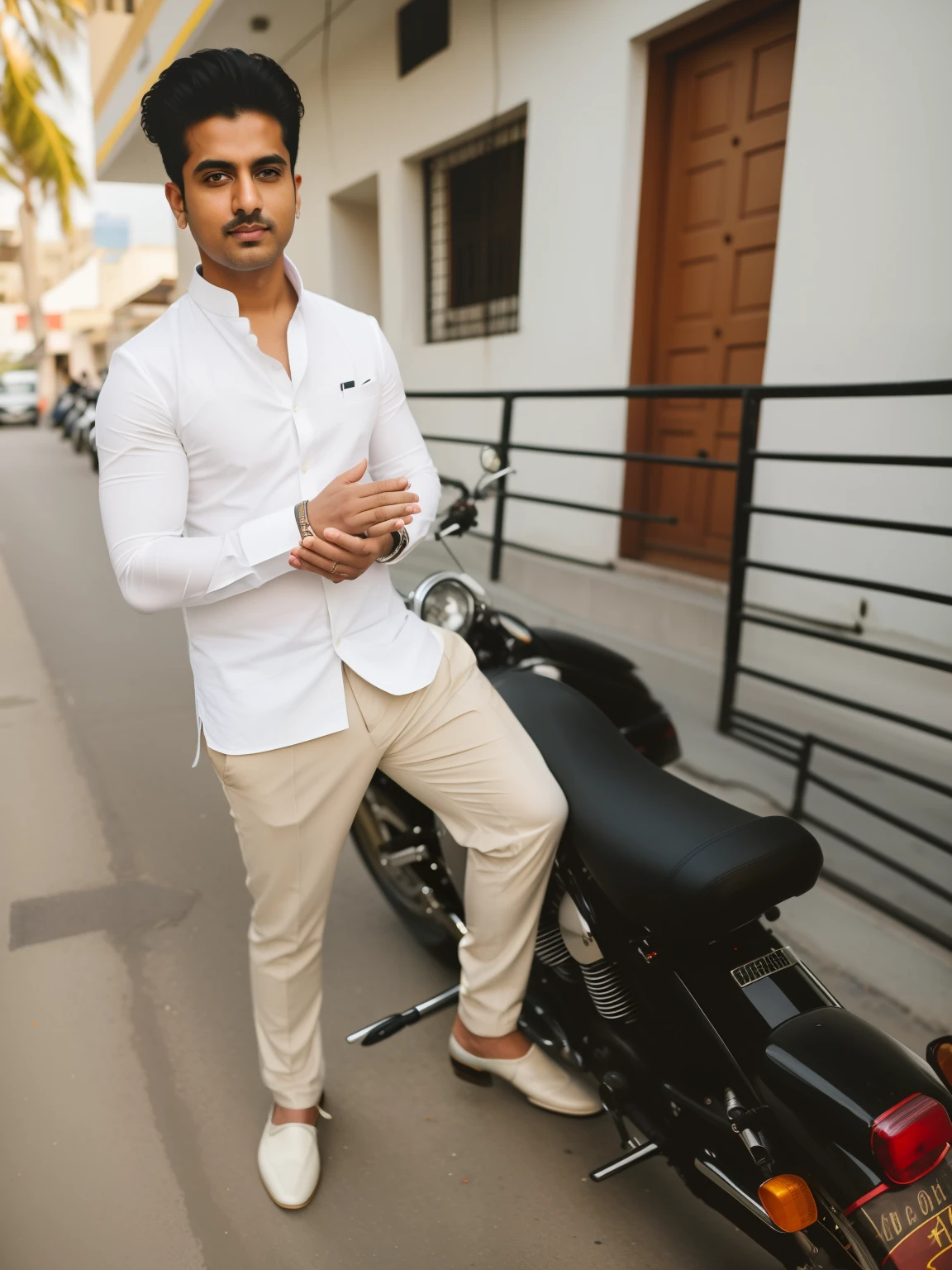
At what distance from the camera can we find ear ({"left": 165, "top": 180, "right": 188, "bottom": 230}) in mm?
1572

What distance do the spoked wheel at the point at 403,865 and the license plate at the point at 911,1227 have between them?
1.29 meters

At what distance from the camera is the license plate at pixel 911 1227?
3.99 ft

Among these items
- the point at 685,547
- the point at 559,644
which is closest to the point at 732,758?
the point at 559,644

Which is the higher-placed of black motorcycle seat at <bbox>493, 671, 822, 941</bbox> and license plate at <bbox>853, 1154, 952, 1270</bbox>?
black motorcycle seat at <bbox>493, 671, 822, 941</bbox>

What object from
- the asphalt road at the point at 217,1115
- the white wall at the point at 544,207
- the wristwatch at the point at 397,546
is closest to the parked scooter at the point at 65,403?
the white wall at the point at 544,207

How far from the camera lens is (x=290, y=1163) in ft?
6.24

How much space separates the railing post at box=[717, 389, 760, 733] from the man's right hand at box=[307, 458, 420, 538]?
7.70 ft

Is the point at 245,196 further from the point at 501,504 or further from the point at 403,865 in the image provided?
the point at 501,504

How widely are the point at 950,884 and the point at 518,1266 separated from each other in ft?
5.86

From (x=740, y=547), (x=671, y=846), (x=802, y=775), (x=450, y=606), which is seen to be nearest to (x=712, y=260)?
(x=740, y=547)

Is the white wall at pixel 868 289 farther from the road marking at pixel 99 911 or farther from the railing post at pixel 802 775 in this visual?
the road marking at pixel 99 911

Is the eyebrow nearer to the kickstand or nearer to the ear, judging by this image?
the ear

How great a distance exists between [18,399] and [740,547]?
91.6 feet

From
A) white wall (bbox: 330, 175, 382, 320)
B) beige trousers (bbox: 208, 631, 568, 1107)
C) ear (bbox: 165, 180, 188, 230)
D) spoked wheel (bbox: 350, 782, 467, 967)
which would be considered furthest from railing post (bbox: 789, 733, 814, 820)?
white wall (bbox: 330, 175, 382, 320)
